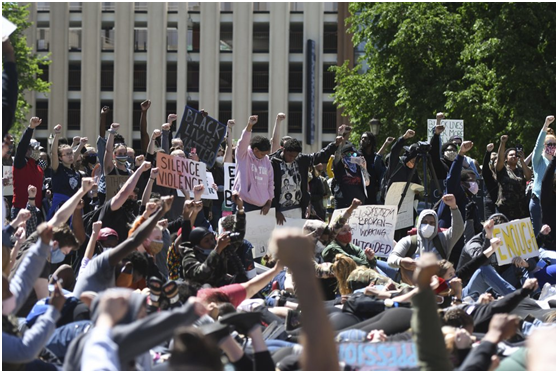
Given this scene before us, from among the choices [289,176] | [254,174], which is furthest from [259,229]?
[289,176]

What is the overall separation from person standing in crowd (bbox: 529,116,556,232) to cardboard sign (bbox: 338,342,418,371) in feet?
21.4

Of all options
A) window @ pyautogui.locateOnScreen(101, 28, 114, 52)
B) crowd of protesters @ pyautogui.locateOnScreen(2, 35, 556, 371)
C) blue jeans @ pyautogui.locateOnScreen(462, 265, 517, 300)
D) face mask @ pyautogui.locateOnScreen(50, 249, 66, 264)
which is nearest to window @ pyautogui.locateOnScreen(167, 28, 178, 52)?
window @ pyautogui.locateOnScreen(101, 28, 114, 52)

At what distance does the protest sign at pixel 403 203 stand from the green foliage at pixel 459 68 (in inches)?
412

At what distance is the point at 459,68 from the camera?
24422mm

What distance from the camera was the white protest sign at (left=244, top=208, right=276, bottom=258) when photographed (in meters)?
10.1

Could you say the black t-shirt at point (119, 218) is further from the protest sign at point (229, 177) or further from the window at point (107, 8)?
the window at point (107, 8)

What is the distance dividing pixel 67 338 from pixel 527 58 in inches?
748

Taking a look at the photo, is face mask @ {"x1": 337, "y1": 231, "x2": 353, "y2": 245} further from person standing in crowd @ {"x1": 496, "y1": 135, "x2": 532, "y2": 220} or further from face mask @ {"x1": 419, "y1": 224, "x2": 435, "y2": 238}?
person standing in crowd @ {"x1": 496, "y1": 135, "x2": 532, "y2": 220}

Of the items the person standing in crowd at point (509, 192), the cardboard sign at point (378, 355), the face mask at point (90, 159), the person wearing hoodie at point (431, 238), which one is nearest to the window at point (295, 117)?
the face mask at point (90, 159)

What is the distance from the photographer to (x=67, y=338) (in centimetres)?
590

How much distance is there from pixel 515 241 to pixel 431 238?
2.57 feet

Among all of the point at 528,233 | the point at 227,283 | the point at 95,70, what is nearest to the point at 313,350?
the point at 227,283

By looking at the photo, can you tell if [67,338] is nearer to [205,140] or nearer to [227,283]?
[227,283]

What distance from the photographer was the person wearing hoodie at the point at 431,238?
368 inches
